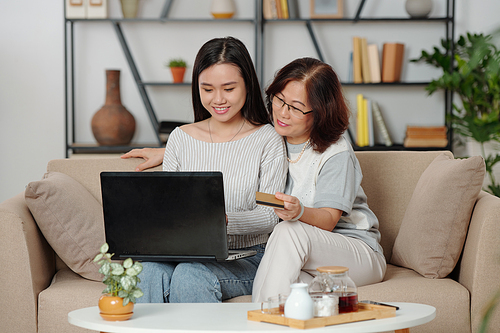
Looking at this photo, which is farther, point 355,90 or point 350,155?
point 355,90

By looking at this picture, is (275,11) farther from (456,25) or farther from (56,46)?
(56,46)

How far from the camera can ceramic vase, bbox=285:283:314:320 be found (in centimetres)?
109

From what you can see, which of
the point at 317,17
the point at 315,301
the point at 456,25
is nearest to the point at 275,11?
the point at 317,17

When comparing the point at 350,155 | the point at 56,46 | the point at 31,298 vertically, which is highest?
the point at 56,46

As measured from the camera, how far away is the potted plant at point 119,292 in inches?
45.3

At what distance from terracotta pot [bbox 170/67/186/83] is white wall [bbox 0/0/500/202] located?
0.60 ft

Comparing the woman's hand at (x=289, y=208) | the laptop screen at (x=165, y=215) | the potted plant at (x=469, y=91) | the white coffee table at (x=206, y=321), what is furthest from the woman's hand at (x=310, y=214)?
the potted plant at (x=469, y=91)

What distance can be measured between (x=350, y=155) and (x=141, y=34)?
7.97ft

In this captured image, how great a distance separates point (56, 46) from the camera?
3.70 m

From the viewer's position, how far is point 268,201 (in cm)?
136

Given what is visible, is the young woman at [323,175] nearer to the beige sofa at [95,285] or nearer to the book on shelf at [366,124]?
the beige sofa at [95,285]

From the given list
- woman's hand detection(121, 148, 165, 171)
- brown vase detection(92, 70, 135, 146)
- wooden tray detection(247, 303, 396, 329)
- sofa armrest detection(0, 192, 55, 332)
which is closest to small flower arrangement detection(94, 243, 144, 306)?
wooden tray detection(247, 303, 396, 329)

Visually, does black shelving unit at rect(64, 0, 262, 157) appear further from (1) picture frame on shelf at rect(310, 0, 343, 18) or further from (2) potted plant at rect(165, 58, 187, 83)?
(1) picture frame on shelf at rect(310, 0, 343, 18)

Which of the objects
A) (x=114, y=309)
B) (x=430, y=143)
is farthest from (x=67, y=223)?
(x=430, y=143)
